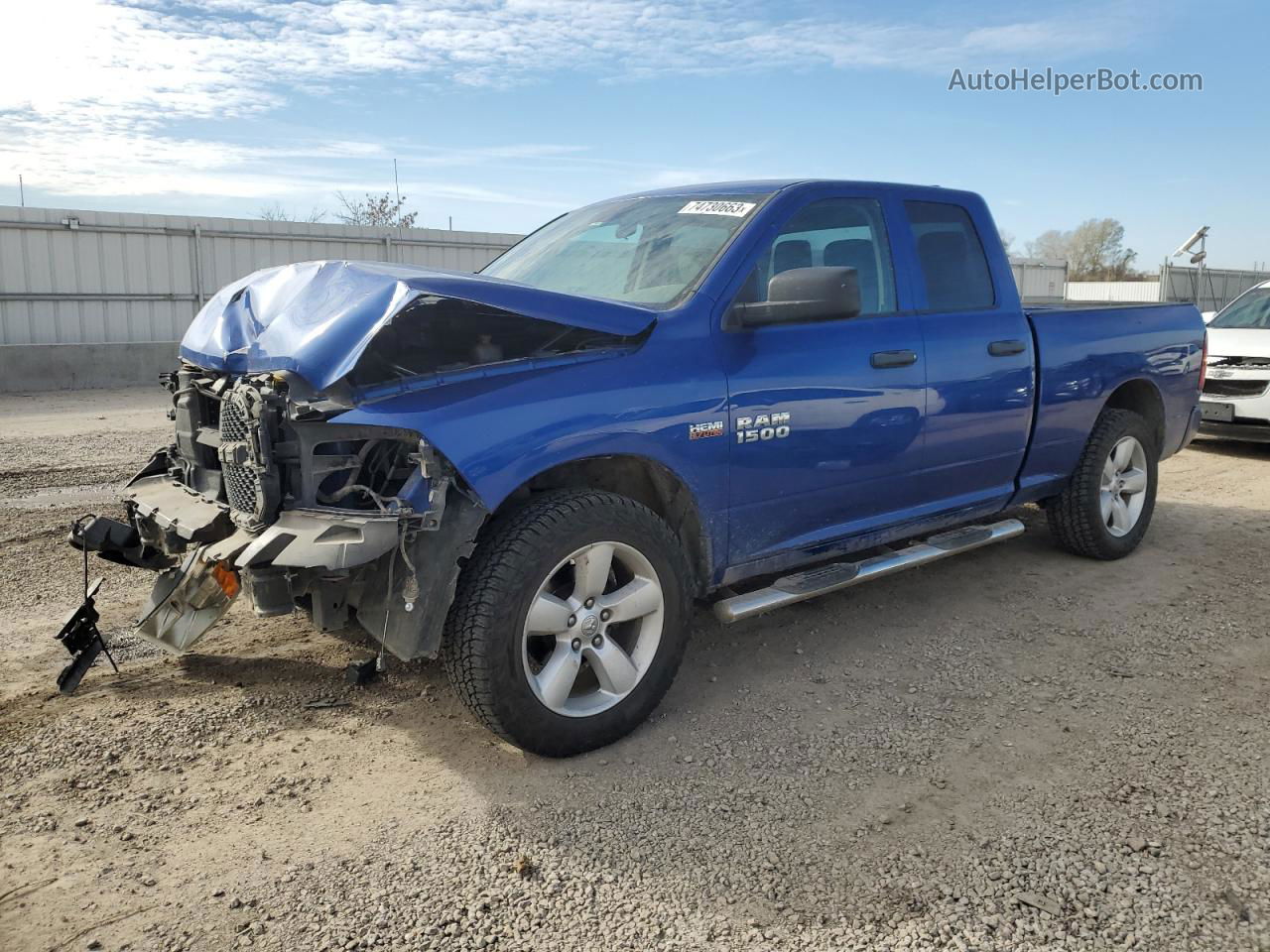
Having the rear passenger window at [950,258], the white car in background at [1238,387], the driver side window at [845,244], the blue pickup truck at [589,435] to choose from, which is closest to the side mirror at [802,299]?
the blue pickup truck at [589,435]

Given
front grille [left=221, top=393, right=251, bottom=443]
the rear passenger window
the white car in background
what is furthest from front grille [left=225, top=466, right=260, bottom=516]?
the white car in background

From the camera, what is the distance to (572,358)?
3234 millimetres

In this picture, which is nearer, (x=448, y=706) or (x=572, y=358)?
(x=572, y=358)

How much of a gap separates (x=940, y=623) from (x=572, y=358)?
2444mm

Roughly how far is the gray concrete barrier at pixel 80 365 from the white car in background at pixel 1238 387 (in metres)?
12.3

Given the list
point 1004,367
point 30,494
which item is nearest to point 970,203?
point 1004,367

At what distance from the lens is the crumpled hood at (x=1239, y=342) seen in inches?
363

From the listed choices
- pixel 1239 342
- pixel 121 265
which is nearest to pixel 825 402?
pixel 1239 342

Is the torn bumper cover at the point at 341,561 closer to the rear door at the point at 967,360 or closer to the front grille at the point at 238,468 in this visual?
the front grille at the point at 238,468

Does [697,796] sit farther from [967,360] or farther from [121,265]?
[121,265]

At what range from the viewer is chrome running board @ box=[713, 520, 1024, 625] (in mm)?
3695

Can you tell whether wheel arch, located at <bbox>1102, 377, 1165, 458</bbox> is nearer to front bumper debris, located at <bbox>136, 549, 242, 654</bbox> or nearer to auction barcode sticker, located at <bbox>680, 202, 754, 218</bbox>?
auction barcode sticker, located at <bbox>680, 202, 754, 218</bbox>

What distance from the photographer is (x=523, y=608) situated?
10.0ft

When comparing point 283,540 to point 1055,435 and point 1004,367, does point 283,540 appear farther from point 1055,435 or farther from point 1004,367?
point 1055,435
